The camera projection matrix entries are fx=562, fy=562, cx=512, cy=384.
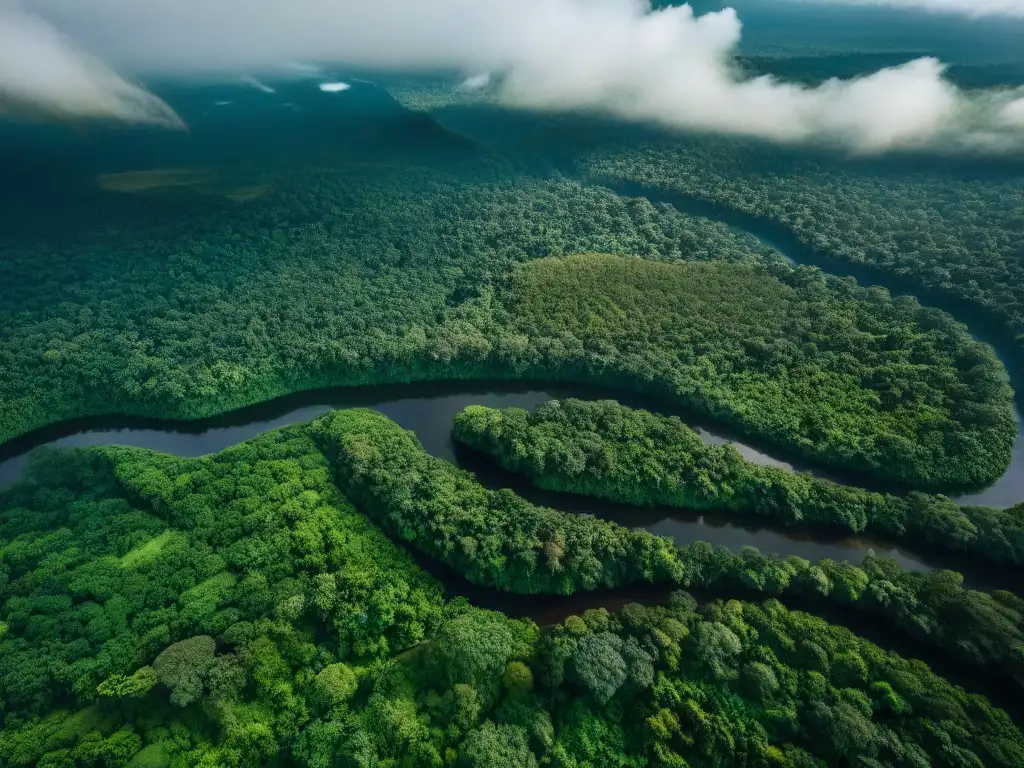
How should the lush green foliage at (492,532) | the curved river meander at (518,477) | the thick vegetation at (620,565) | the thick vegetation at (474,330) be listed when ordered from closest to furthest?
the thick vegetation at (620,565) < the lush green foliage at (492,532) < the curved river meander at (518,477) < the thick vegetation at (474,330)

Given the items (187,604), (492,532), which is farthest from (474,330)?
(187,604)

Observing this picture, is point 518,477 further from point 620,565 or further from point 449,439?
point 620,565

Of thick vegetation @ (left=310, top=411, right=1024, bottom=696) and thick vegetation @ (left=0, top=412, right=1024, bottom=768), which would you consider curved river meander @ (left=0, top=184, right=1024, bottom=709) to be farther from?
thick vegetation @ (left=0, top=412, right=1024, bottom=768)

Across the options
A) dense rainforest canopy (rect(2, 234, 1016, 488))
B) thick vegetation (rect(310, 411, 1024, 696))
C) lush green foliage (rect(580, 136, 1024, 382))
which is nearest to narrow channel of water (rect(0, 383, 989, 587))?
dense rainforest canopy (rect(2, 234, 1016, 488))

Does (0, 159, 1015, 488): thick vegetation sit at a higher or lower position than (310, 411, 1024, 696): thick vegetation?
higher

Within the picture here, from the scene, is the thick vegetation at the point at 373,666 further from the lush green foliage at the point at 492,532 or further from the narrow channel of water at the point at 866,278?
the narrow channel of water at the point at 866,278

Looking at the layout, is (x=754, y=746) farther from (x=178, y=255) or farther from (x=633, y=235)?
(x=178, y=255)

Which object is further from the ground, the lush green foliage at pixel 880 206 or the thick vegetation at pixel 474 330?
the lush green foliage at pixel 880 206

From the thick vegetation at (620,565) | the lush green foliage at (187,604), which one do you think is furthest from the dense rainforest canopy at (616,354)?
the thick vegetation at (620,565)
